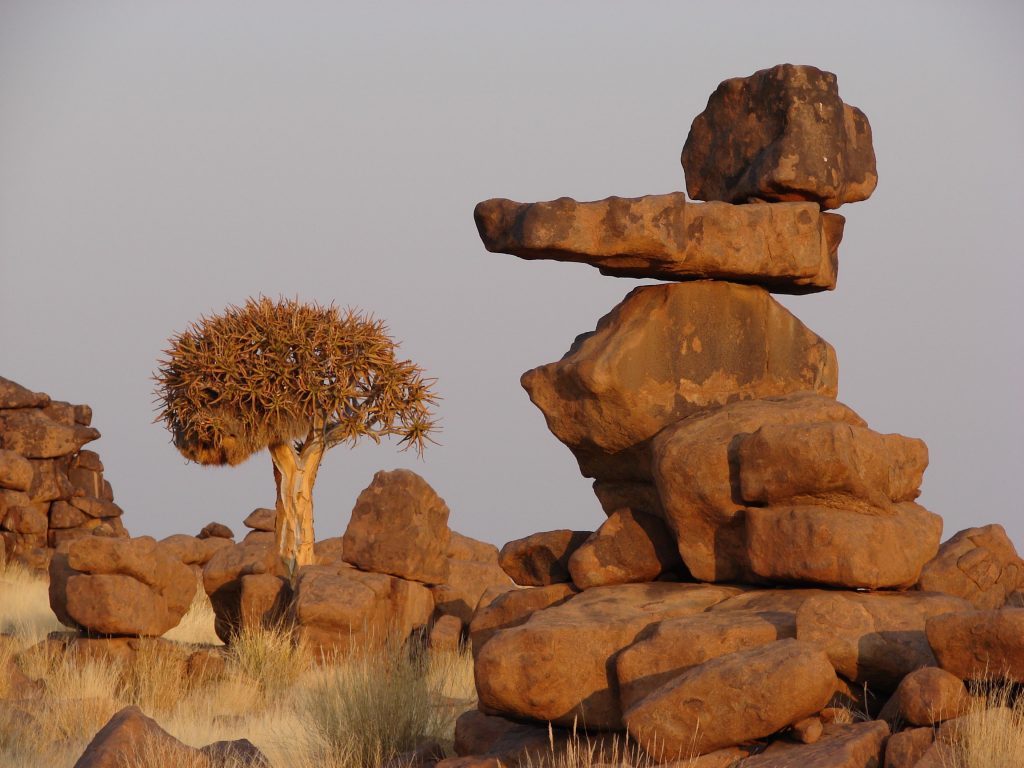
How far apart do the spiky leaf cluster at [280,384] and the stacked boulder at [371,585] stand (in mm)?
2110

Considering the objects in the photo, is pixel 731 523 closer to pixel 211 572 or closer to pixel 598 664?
pixel 598 664

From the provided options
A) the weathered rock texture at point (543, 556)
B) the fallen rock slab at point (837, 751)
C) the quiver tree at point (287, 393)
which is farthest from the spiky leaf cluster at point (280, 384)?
the fallen rock slab at point (837, 751)

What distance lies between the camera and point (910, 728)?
7.52 meters

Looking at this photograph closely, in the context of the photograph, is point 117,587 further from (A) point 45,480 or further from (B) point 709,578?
(A) point 45,480

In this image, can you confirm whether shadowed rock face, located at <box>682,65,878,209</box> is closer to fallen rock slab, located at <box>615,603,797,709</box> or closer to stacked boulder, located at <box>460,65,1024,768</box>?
stacked boulder, located at <box>460,65,1024,768</box>

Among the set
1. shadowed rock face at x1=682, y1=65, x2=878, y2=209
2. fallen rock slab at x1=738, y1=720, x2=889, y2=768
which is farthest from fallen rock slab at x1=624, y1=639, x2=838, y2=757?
shadowed rock face at x1=682, y1=65, x2=878, y2=209

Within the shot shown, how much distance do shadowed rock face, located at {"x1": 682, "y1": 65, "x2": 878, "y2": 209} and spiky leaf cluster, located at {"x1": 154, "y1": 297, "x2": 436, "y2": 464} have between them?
9695mm

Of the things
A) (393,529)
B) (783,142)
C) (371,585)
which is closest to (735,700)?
(783,142)

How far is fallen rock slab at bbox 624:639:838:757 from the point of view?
24.3 feet

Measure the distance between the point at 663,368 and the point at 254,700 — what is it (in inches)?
279

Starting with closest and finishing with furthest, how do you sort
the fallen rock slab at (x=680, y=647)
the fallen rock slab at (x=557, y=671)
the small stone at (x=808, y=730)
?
the small stone at (x=808, y=730) → the fallen rock slab at (x=680, y=647) → the fallen rock slab at (x=557, y=671)

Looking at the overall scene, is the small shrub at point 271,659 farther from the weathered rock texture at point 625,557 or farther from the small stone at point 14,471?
the small stone at point 14,471

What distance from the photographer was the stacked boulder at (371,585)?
16609 millimetres

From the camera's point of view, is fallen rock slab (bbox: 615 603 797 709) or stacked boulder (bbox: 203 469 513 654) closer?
fallen rock slab (bbox: 615 603 797 709)
